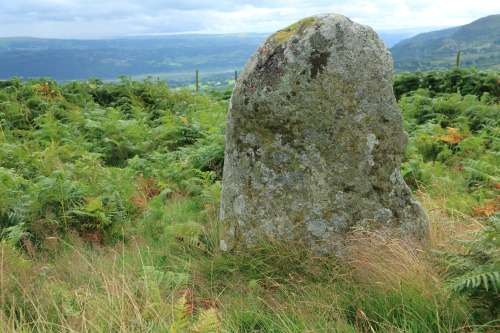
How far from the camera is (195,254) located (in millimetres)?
3938

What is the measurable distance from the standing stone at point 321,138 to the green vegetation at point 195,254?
25 cm

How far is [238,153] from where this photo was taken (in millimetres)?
3711

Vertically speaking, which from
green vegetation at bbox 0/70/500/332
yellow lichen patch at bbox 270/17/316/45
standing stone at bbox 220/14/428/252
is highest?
yellow lichen patch at bbox 270/17/316/45

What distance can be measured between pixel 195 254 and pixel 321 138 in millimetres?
1763

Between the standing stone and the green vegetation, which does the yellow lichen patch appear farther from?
the green vegetation

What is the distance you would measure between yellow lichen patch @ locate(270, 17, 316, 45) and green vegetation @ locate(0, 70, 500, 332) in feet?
6.46

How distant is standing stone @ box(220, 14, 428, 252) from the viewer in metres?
3.42

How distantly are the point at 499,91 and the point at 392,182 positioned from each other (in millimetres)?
10787

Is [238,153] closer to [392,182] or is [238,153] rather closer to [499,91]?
[392,182]

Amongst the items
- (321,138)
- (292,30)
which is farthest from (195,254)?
(292,30)

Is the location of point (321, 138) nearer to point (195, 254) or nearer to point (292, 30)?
point (292, 30)

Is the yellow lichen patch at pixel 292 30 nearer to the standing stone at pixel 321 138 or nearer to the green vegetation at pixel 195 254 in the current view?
the standing stone at pixel 321 138

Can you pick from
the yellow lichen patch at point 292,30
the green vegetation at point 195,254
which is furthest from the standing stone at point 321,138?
the green vegetation at point 195,254

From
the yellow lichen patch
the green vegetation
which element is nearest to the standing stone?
the yellow lichen patch
